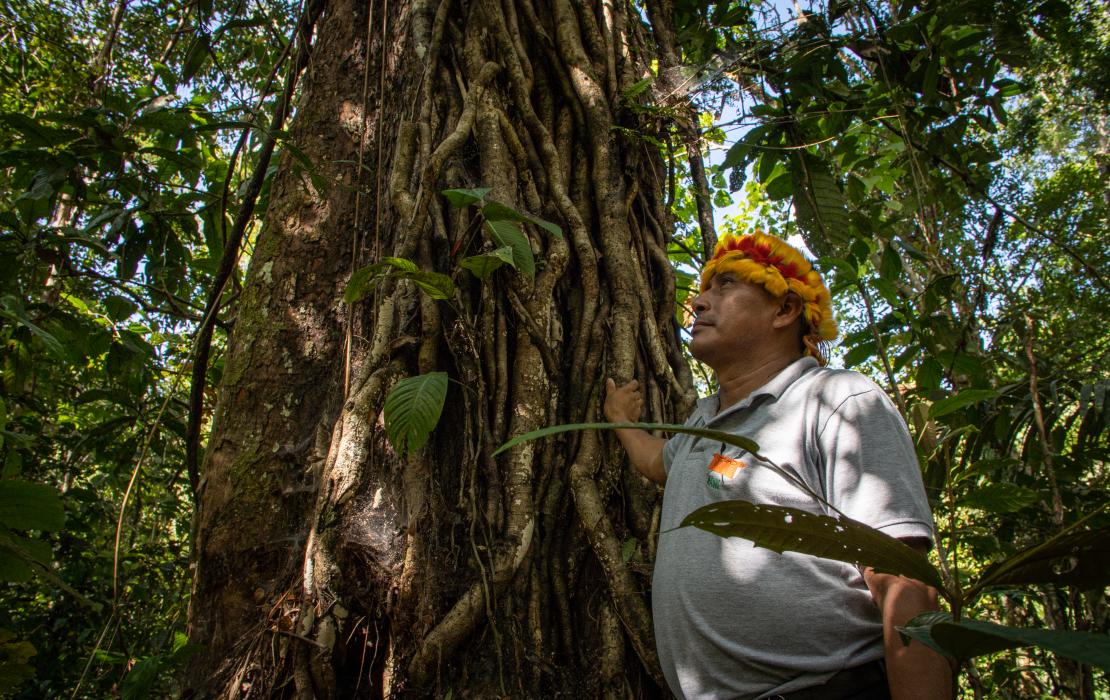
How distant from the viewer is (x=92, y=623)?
10.4ft

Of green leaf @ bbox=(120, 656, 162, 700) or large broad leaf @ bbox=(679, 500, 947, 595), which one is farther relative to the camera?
green leaf @ bbox=(120, 656, 162, 700)

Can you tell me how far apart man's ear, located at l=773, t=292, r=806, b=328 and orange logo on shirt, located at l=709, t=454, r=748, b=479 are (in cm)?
47

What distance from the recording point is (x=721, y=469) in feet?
4.18

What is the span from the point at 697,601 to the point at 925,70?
6.06ft

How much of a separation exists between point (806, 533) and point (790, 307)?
42.6 inches

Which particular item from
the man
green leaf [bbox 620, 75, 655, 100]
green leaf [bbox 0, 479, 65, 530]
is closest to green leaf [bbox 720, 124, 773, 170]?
green leaf [bbox 620, 75, 655, 100]

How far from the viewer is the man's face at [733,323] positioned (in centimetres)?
Answer: 156

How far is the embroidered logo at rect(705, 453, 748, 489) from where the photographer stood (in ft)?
4.13

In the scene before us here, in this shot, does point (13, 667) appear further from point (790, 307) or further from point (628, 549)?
point (790, 307)

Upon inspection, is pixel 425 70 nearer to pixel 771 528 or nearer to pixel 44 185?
pixel 44 185

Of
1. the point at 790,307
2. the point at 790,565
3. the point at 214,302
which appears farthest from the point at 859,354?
the point at 214,302

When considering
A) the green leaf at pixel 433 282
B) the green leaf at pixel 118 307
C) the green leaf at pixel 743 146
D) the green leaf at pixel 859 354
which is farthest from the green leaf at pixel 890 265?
the green leaf at pixel 118 307

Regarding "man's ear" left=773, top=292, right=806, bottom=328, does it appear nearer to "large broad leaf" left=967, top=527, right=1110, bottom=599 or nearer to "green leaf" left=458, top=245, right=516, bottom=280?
"green leaf" left=458, top=245, right=516, bottom=280

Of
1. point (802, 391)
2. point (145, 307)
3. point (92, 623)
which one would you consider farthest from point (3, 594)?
point (802, 391)
